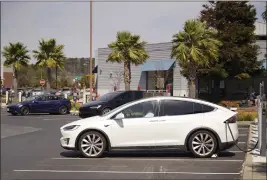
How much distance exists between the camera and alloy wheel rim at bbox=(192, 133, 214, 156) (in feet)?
31.7

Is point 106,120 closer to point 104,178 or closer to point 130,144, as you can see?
point 130,144

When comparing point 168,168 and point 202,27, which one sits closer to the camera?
point 168,168

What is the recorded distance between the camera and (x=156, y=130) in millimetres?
9625

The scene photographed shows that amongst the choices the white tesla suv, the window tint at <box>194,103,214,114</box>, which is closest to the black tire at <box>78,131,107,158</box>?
the white tesla suv

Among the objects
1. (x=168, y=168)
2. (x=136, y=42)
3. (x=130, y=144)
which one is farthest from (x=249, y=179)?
(x=136, y=42)

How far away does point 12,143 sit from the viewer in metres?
12.7

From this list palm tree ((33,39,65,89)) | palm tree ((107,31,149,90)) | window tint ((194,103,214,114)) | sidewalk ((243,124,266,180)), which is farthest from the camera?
palm tree ((33,39,65,89))

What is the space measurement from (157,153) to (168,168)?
202cm

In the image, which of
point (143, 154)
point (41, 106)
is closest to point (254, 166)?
point (143, 154)

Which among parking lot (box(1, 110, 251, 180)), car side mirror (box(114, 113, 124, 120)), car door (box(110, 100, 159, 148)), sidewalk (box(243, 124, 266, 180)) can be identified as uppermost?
car side mirror (box(114, 113, 124, 120))

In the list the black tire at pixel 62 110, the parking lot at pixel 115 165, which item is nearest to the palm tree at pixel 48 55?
the black tire at pixel 62 110

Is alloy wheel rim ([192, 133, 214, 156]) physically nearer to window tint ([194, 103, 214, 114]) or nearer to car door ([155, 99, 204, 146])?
car door ([155, 99, 204, 146])

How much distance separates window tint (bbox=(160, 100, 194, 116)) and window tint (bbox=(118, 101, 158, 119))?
0.61 ft

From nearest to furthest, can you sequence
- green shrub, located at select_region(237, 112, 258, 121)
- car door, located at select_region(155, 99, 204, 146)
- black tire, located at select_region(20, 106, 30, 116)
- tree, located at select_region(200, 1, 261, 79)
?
car door, located at select_region(155, 99, 204, 146)
green shrub, located at select_region(237, 112, 258, 121)
black tire, located at select_region(20, 106, 30, 116)
tree, located at select_region(200, 1, 261, 79)
